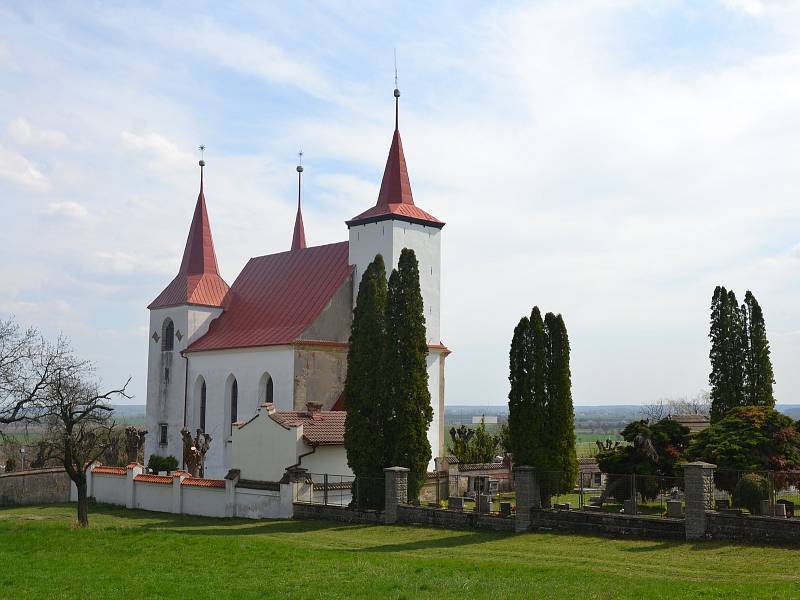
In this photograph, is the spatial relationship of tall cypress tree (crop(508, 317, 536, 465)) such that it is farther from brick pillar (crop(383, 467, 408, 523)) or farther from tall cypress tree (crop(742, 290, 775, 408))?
tall cypress tree (crop(742, 290, 775, 408))

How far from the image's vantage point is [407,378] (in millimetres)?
28688

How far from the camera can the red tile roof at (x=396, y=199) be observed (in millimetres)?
40438

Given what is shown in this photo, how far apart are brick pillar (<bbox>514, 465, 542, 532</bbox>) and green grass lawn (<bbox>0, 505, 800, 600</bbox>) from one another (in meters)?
0.53

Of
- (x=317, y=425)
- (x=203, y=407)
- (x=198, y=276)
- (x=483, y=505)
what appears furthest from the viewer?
(x=198, y=276)

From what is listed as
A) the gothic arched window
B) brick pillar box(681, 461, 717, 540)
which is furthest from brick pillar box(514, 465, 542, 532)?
the gothic arched window

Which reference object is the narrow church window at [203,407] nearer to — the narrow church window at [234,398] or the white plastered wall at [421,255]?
the narrow church window at [234,398]

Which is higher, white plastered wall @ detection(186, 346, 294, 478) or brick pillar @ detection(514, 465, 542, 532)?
white plastered wall @ detection(186, 346, 294, 478)

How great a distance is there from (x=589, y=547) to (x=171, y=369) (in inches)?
1172

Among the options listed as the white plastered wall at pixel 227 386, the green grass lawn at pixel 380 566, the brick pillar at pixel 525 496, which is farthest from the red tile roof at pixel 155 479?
the brick pillar at pixel 525 496

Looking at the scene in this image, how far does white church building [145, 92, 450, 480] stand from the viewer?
129 feet

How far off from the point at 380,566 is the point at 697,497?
7518 millimetres

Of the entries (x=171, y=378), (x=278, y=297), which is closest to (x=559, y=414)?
(x=278, y=297)

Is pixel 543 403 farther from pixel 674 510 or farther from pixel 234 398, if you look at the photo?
pixel 234 398

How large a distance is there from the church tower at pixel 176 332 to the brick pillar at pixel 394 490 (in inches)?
809
